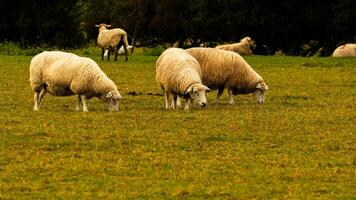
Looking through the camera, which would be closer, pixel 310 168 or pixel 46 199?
pixel 46 199

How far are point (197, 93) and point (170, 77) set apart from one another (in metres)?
0.80

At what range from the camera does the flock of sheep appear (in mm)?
19344

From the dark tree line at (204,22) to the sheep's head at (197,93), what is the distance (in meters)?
33.8

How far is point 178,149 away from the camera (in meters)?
14.2

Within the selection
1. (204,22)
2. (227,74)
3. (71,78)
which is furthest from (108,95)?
(204,22)

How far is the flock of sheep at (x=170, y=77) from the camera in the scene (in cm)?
1934

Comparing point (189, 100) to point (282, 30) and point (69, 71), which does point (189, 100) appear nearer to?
point (69, 71)

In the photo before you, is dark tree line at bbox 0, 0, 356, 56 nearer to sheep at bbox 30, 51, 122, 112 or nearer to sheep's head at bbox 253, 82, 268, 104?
sheep's head at bbox 253, 82, 268, 104

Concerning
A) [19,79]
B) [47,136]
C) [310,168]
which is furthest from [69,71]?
[19,79]

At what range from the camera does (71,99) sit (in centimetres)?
2361

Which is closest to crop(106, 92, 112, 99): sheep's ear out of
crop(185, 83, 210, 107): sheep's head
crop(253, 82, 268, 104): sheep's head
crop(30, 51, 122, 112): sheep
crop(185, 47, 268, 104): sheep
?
crop(30, 51, 122, 112): sheep

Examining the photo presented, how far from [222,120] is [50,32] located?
45769 millimetres

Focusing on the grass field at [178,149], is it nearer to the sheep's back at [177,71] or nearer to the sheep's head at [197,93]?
the sheep's head at [197,93]

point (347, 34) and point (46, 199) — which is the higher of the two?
point (46, 199)
